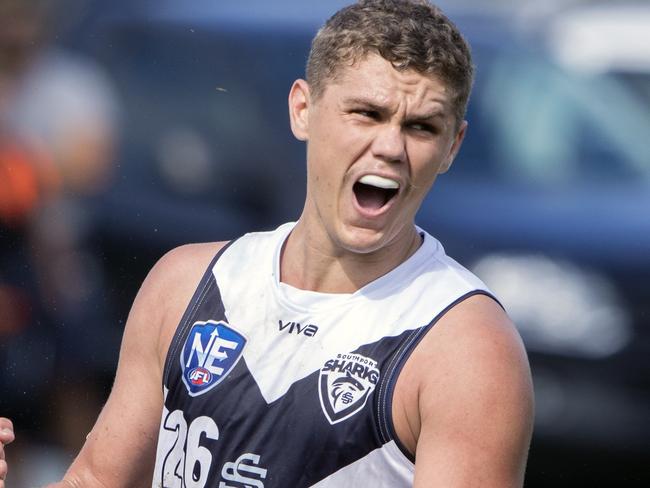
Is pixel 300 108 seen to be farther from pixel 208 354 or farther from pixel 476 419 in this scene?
pixel 476 419

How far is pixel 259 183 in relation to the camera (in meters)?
4.92

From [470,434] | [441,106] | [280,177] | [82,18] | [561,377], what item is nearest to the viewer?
[470,434]

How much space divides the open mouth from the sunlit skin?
0.01 m

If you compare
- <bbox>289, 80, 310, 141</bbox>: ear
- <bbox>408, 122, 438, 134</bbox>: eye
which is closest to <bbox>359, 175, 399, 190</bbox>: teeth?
<bbox>408, 122, 438, 134</bbox>: eye

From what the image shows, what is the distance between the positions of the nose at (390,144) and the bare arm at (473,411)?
35 cm

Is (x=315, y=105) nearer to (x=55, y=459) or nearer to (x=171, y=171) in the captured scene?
(x=171, y=171)

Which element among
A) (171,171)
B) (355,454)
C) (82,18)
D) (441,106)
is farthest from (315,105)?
(82,18)

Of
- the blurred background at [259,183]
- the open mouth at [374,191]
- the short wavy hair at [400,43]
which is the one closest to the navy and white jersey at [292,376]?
the open mouth at [374,191]

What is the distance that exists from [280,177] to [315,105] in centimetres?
212

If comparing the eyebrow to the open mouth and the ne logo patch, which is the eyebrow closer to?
the open mouth

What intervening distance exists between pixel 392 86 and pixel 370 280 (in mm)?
398

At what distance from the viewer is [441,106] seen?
8.68 feet

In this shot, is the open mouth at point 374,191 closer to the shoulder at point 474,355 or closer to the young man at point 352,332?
the young man at point 352,332

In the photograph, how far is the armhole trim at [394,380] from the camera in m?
2.54
